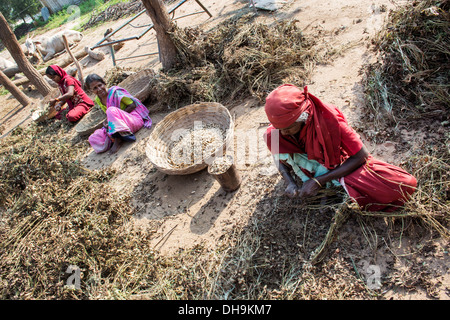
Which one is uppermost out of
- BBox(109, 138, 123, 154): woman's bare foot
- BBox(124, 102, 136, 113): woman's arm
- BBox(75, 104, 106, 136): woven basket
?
BBox(124, 102, 136, 113): woman's arm

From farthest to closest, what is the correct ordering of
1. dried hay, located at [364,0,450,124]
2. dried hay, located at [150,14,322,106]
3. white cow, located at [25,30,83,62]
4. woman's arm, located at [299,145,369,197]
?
white cow, located at [25,30,83,62] → dried hay, located at [150,14,322,106] → dried hay, located at [364,0,450,124] → woman's arm, located at [299,145,369,197]

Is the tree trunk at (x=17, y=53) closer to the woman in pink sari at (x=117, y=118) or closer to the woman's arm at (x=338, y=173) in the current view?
the woman in pink sari at (x=117, y=118)

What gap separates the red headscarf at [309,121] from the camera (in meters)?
1.83

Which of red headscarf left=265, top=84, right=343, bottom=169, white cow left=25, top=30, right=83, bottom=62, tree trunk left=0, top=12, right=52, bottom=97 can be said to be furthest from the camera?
white cow left=25, top=30, right=83, bottom=62

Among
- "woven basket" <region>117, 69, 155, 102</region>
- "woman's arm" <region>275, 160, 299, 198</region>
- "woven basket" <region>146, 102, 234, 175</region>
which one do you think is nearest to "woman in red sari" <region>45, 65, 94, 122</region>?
"woven basket" <region>117, 69, 155, 102</region>

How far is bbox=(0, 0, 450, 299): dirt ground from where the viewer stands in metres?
1.89

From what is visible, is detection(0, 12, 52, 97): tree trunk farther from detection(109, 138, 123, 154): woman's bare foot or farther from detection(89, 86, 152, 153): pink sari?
detection(109, 138, 123, 154): woman's bare foot

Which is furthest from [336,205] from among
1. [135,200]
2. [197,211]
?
[135,200]

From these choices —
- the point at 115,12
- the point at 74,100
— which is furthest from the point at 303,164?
the point at 115,12

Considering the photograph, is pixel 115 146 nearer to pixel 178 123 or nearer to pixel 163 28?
pixel 178 123

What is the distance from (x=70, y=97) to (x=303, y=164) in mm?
4950

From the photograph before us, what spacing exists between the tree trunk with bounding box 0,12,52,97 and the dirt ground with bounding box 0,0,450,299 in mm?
3801

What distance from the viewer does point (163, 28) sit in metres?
4.82

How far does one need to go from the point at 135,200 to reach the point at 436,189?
293 cm
